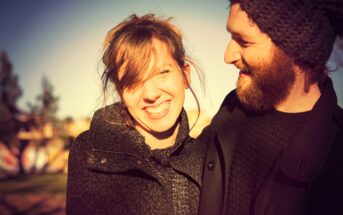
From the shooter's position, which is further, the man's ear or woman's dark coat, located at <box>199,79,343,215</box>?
the man's ear

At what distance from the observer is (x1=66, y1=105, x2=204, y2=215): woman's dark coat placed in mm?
2031

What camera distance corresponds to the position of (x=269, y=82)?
7.37 ft

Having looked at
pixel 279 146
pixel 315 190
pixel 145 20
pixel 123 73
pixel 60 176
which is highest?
pixel 145 20

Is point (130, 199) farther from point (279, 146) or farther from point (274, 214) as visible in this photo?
point (279, 146)

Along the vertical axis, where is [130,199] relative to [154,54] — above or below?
below

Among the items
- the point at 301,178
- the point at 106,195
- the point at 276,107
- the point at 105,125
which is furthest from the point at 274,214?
the point at 105,125

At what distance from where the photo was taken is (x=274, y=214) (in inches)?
74.5

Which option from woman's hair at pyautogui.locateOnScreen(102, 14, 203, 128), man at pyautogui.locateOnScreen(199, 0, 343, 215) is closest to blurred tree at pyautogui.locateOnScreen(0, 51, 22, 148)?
woman's hair at pyautogui.locateOnScreen(102, 14, 203, 128)

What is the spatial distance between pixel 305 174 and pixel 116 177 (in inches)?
48.7

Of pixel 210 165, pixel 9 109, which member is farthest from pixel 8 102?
pixel 210 165

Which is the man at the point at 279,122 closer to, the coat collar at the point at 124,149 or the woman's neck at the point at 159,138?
the coat collar at the point at 124,149

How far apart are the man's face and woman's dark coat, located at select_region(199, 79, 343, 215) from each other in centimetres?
31

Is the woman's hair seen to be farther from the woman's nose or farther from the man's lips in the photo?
the man's lips

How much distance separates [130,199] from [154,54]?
41.4 inches
